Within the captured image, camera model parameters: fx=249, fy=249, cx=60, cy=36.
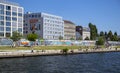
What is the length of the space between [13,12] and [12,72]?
124 metres

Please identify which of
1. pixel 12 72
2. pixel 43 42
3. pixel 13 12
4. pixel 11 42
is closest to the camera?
pixel 12 72

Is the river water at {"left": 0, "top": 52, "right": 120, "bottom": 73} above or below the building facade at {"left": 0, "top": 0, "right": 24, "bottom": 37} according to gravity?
below

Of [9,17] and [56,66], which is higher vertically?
[9,17]

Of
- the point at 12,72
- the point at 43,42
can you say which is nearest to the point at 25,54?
the point at 12,72

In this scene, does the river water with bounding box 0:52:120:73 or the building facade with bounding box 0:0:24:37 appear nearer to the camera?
the river water with bounding box 0:52:120:73

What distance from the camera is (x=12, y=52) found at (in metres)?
97.4

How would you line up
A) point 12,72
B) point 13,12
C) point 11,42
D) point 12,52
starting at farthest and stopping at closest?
point 13,12
point 11,42
point 12,52
point 12,72

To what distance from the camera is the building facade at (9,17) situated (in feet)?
544

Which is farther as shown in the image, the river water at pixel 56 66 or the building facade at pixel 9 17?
the building facade at pixel 9 17

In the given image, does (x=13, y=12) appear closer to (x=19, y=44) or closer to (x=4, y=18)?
(x=4, y=18)

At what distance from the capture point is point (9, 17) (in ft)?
560

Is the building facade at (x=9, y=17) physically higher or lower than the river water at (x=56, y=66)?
higher

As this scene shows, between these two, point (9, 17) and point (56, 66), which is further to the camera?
point (9, 17)

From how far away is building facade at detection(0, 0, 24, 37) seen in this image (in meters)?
166
